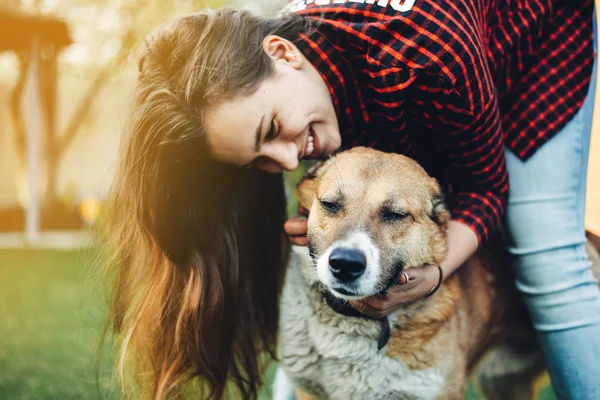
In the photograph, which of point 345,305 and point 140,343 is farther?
point 140,343

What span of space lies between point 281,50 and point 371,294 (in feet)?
3.19

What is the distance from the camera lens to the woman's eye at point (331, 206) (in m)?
2.17

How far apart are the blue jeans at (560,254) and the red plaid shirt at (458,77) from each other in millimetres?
74

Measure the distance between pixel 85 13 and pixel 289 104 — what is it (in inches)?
338

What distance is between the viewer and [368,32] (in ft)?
6.88

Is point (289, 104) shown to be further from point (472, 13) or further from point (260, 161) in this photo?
point (472, 13)

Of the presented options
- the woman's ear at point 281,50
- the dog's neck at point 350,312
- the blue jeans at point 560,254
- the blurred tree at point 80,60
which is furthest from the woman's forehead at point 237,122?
the blurred tree at point 80,60

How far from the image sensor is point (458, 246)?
230 centimetres

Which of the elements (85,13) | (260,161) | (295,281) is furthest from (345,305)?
(85,13)

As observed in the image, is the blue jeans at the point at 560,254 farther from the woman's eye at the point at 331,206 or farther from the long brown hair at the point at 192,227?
the long brown hair at the point at 192,227

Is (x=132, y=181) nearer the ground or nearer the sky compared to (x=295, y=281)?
nearer the sky

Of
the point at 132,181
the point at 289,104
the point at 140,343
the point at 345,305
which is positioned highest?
the point at 289,104

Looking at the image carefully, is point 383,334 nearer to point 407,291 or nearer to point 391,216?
point 407,291

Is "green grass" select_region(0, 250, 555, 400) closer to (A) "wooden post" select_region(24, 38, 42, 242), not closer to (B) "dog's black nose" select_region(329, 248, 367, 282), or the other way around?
(B) "dog's black nose" select_region(329, 248, 367, 282)
